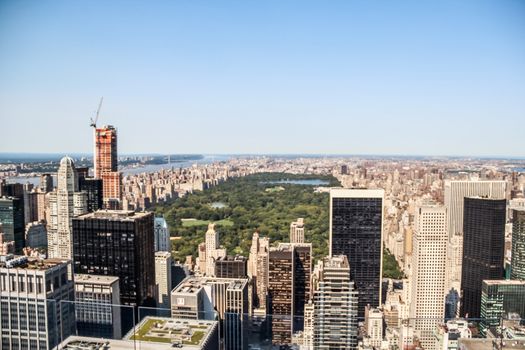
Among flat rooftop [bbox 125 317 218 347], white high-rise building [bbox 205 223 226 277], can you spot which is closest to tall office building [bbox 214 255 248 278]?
white high-rise building [bbox 205 223 226 277]

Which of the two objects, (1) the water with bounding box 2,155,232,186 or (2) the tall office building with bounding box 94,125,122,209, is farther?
(2) the tall office building with bounding box 94,125,122,209

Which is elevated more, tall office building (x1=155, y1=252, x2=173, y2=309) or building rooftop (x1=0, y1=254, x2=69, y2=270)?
building rooftop (x1=0, y1=254, x2=69, y2=270)

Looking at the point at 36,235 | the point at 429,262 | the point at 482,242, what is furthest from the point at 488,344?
the point at 36,235

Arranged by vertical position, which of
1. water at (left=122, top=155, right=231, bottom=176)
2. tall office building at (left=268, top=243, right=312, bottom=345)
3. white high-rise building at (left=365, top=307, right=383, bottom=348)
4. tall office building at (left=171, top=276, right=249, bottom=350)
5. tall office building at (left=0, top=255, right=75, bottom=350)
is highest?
water at (left=122, top=155, right=231, bottom=176)

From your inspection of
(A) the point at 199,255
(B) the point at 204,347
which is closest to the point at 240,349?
(B) the point at 204,347

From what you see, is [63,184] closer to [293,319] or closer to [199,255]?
[199,255]

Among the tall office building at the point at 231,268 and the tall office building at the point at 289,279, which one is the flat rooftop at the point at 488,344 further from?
the tall office building at the point at 231,268

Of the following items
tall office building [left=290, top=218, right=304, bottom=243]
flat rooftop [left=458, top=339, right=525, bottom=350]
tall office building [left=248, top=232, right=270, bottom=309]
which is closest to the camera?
flat rooftop [left=458, top=339, right=525, bottom=350]

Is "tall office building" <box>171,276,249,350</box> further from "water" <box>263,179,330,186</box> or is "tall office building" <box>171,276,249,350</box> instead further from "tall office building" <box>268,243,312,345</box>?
"water" <box>263,179,330,186</box>
